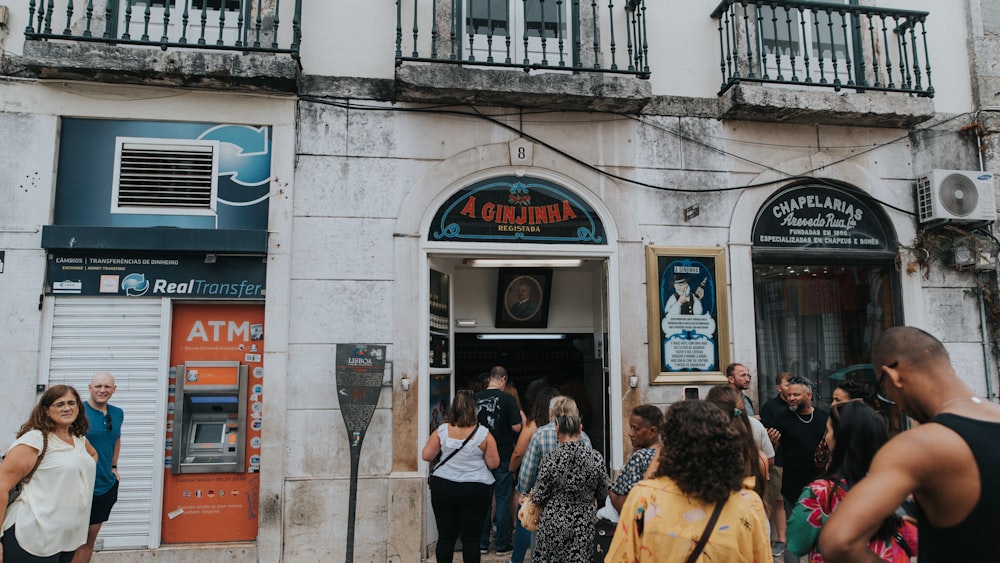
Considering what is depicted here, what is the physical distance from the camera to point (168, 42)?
631 centimetres

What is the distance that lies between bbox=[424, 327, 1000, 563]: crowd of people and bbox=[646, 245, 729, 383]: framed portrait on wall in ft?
7.59

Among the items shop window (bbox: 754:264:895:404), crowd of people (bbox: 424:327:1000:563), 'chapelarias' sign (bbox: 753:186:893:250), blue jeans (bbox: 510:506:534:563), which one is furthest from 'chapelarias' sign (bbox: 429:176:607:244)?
blue jeans (bbox: 510:506:534:563)

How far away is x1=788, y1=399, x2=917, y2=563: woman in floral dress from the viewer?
2.78 m

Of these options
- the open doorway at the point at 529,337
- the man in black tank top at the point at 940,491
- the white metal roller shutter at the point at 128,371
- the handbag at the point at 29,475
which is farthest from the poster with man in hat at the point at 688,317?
the handbag at the point at 29,475

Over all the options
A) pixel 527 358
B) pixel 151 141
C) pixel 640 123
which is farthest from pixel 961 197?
pixel 151 141

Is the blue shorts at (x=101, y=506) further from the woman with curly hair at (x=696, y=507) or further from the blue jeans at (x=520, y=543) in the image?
the woman with curly hair at (x=696, y=507)

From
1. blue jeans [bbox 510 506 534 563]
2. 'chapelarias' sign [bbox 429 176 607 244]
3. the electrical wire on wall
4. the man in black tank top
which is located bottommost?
blue jeans [bbox 510 506 534 563]

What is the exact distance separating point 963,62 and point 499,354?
22.7 ft

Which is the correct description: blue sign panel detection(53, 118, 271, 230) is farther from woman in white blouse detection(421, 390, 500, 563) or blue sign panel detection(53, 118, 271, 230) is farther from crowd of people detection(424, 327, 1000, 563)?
crowd of people detection(424, 327, 1000, 563)

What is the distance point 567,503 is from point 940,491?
245cm

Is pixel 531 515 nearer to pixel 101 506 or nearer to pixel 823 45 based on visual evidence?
pixel 101 506

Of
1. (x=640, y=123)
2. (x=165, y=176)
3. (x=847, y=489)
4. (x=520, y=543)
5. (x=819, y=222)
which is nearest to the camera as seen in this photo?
(x=847, y=489)

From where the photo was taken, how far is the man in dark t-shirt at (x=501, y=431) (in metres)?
6.44

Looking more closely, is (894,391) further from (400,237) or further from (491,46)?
(491,46)
